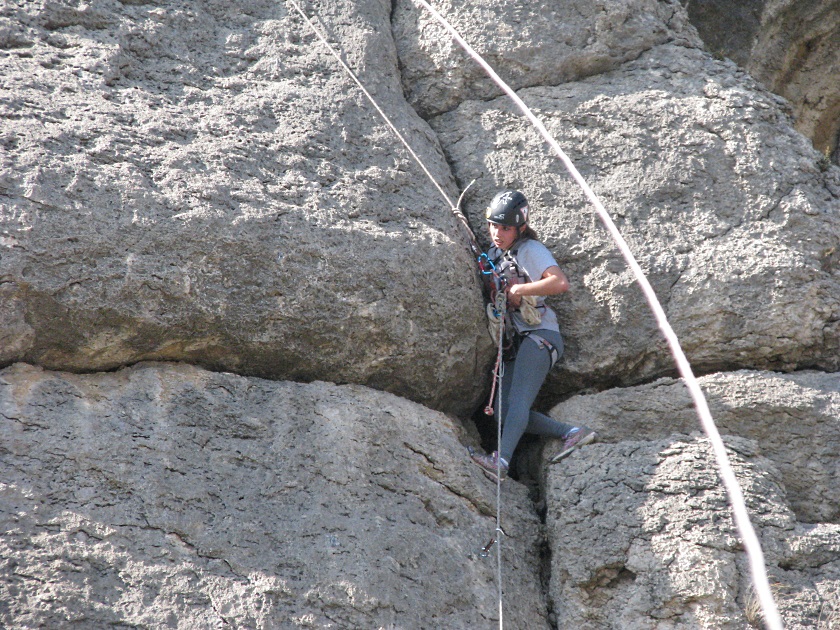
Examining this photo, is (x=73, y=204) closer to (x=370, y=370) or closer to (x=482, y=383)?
(x=370, y=370)

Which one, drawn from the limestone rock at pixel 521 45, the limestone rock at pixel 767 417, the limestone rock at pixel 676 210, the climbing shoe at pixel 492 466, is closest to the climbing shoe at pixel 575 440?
the limestone rock at pixel 767 417

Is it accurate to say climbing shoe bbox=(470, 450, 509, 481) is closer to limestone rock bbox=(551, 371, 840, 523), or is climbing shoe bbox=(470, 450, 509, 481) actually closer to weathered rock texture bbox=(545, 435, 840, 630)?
weathered rock texture bbox=(545, 435, 840, 630)

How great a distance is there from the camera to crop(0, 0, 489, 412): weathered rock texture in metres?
3.92

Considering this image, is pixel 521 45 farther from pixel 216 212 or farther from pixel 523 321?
pixel 216 212

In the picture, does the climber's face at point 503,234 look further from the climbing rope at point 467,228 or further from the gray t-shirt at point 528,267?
the climbing rope at point 467,228

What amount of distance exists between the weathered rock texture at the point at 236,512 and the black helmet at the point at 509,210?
124cm

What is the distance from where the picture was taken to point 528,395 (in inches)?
181

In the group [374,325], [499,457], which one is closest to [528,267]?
[374,325]

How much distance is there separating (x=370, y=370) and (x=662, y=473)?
161 centimetres

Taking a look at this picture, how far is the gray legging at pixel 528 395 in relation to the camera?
4527 millimetres

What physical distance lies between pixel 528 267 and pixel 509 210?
0.34 meters

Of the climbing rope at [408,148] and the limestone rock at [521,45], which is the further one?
the limestone rock at [521,45]

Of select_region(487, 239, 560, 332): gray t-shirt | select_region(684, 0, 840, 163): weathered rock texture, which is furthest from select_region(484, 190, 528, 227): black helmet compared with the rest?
select_region(684, 0, 840, 163): weathered rock texture

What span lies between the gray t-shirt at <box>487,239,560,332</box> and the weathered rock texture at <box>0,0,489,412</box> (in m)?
0.22
